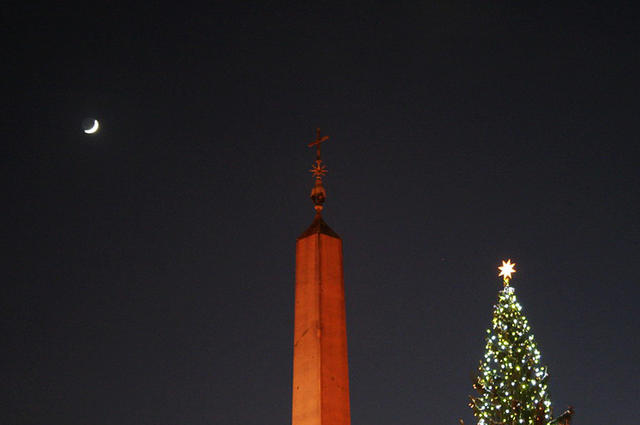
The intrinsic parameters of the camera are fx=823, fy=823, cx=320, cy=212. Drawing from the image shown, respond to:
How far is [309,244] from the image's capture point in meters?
14.5

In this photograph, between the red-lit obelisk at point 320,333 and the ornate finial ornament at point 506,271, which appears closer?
the red-lit obelisk at point 320,333

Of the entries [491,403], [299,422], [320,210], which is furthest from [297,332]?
[491,403]

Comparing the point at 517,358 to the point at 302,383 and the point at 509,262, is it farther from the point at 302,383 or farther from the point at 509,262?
the point at 302,383

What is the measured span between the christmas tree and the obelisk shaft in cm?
978

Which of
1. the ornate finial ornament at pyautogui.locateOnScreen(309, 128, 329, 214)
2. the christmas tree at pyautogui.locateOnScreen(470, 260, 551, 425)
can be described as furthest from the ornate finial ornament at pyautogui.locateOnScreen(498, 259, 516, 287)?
the ornate finial ornament at pyautogui.locateOnScreen(309, 128, 329, 214)

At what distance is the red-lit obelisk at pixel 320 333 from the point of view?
1286 centimetres

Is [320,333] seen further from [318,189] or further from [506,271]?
[506,271]

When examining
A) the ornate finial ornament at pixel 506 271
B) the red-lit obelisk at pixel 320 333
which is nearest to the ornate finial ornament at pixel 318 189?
the red-lit obelisk at pixel 320 333

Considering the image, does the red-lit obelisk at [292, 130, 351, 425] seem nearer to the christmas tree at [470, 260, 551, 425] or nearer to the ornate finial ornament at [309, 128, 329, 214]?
the ornate finial ornament at [309, 128, 329, 214]

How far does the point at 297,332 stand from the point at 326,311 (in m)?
0.61

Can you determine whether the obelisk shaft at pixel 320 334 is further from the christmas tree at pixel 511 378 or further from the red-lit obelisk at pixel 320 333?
the christmas tree at pixel 511 378

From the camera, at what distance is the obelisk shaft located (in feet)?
42.2

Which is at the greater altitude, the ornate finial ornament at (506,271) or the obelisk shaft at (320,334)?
the ornate finial ornament at (506,271)

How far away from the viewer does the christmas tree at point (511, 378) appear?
72.9 feet
